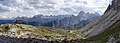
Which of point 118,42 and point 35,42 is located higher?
point 118,42

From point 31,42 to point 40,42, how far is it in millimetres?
5921

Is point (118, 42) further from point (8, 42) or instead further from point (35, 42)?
point (8, 42)

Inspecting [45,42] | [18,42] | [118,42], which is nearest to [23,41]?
[18,42]

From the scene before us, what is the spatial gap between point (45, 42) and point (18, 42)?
18980 mm

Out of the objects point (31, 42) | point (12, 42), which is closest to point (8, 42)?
point (12, 42)

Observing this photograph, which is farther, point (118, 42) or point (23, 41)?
point (23, 41)

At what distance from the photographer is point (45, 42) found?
621 ft

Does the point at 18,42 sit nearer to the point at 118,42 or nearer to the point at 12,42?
the point at 12,42

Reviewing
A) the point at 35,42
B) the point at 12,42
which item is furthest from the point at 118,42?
the point at 12,42

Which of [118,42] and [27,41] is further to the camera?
[27,41]

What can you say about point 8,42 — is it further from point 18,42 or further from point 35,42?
point 35,42

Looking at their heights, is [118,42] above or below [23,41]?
above

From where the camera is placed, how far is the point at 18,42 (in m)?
193

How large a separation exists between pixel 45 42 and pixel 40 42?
340 centimetres
